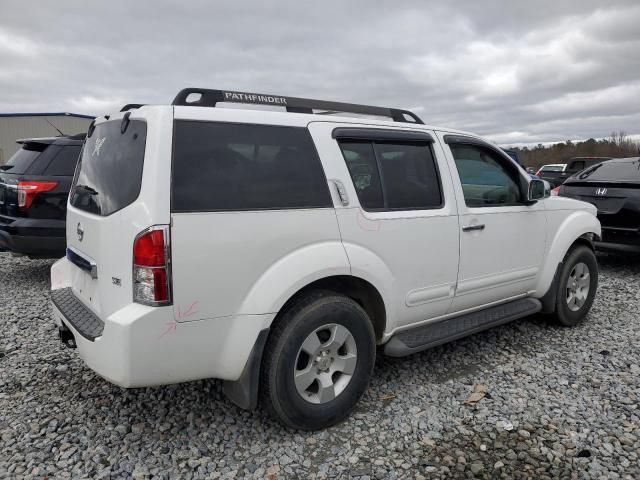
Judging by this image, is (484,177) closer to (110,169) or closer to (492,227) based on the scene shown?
(492,227)

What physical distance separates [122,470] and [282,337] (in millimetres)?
1075

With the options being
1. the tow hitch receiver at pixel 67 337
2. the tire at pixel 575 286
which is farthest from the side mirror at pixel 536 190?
the tow hitch receiver at pixel 67 337

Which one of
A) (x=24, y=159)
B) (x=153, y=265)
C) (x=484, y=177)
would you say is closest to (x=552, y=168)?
(x=484, y=177)

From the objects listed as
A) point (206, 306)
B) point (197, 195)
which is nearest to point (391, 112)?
point (197, 195)

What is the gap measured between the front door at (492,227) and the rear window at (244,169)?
1285 mm

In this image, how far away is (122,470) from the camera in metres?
2.57

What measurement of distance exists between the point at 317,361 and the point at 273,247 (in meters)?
0.75

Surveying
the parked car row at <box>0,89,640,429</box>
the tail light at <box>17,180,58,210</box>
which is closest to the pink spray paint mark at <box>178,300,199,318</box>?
the parked car row at <box>0,89,640,429</box>

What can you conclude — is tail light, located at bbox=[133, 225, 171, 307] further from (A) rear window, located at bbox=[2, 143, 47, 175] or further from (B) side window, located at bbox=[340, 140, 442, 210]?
(A) rear window, located at bbox=[2, 143, 47, 175]

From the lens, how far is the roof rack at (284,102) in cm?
285

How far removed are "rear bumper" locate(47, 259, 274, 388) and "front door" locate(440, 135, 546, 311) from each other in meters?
1.73

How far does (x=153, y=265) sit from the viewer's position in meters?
2.32

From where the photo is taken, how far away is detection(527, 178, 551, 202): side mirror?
4050 mm

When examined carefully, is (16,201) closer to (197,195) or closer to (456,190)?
(197,195)
